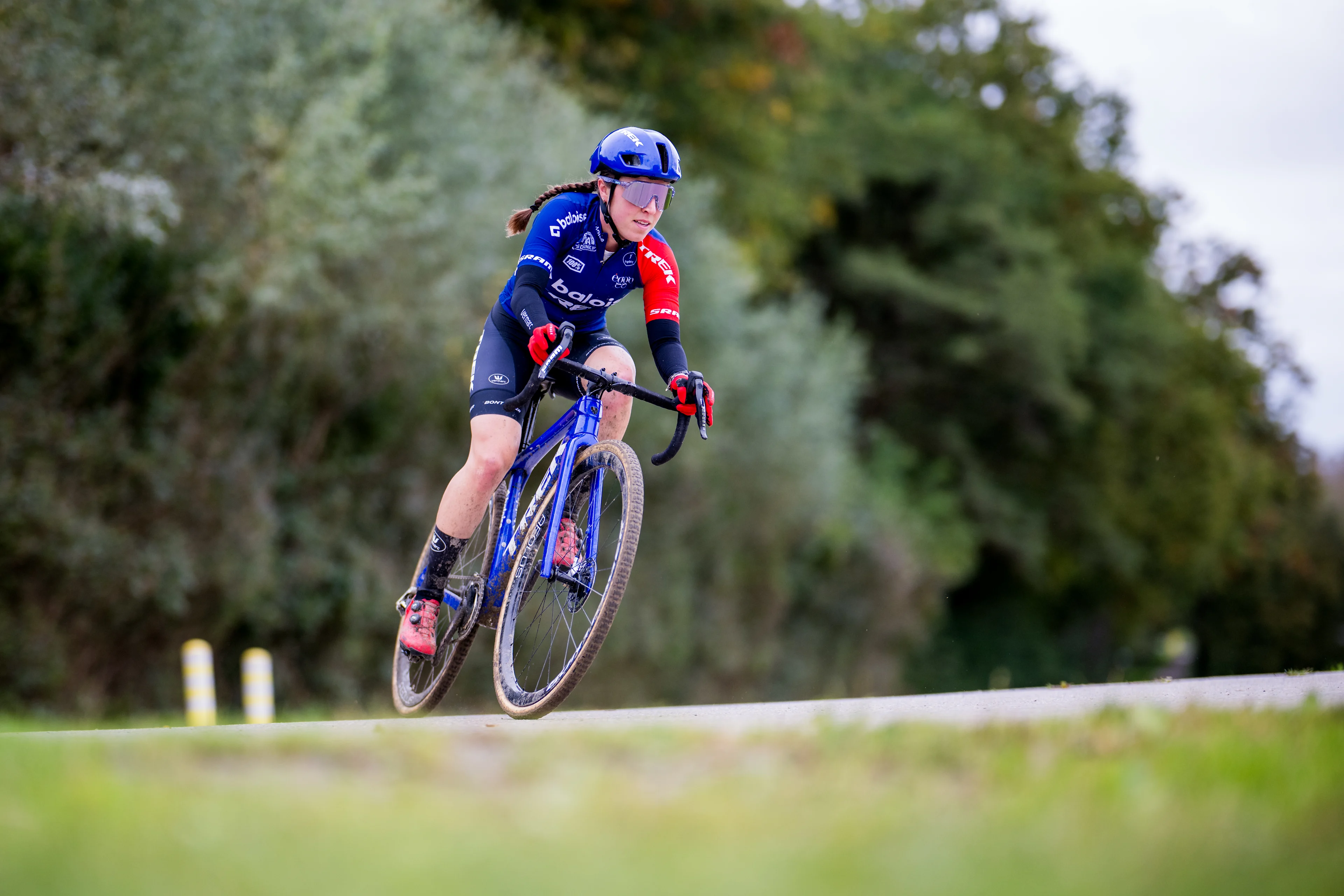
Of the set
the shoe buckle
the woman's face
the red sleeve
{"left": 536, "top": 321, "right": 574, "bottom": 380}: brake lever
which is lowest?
the shoe buckle

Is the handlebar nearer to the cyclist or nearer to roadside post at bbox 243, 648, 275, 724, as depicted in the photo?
the cyclist

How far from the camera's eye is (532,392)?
6.11m

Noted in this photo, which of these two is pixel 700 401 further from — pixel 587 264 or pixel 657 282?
pixel 587 264

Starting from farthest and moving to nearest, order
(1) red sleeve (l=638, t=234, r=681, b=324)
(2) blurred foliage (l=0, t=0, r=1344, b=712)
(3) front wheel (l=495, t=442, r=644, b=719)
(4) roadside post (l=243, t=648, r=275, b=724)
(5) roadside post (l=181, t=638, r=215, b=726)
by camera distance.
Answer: (4) roadside post (l=243, t=648, r=275, b=724) → (2) blurred foliage (l=0, t=0, r=1344, b=712) → (5) roadside post (l=181, t=638, r=215, b=726) → (1) red sleeve (l=638, t=234, r=681, b=324) → (3) front wheel (l=495, t=442, r=644, b=719)

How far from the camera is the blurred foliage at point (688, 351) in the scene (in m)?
Result: 12.9

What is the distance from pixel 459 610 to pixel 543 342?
5.63 ft

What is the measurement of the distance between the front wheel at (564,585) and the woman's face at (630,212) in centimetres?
98

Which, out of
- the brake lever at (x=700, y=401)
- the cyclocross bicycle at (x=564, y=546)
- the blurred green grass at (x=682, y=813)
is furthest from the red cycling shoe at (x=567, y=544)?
the blurred green grass at (x=682, y=813)

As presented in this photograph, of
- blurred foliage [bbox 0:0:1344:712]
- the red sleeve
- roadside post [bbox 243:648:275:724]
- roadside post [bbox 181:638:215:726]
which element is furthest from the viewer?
roadside post [bbox 243:648:275:724]

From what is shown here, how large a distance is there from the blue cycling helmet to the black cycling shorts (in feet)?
2.81

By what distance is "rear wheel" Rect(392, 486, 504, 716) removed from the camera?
6691 millimetres

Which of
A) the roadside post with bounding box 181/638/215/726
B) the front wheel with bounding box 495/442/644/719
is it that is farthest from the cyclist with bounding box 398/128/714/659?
the roadside post with bounding box 181/638/215/726

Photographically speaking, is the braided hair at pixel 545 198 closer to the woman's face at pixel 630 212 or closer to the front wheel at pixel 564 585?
the woman's face at pixel 630 212

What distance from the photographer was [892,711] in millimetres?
5793
